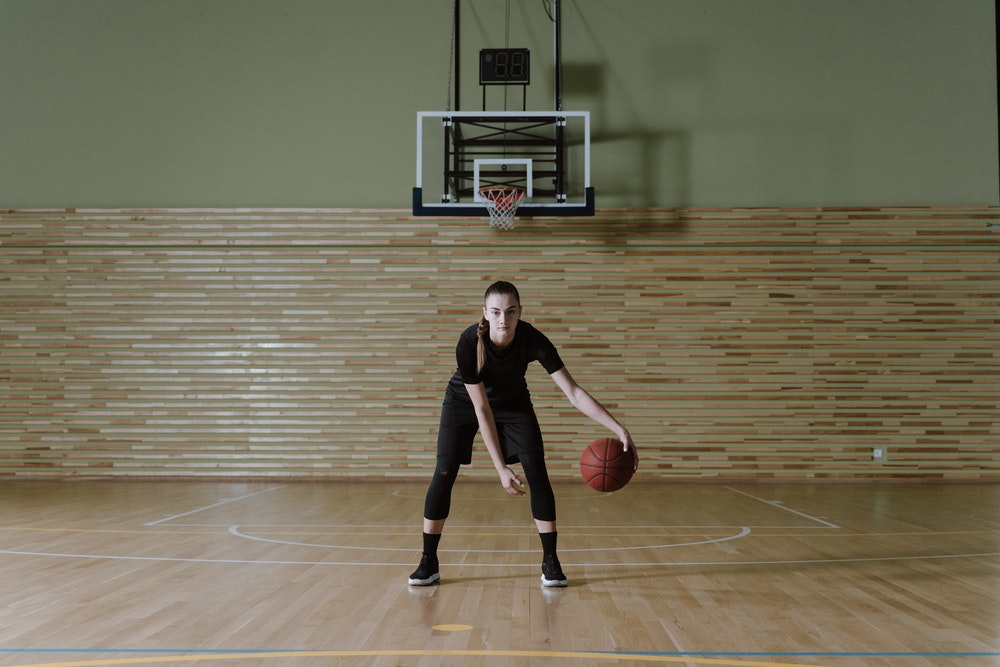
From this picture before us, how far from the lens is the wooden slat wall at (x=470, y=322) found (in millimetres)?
9969

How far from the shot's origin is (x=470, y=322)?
10023mm

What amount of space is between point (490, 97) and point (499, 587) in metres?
7.45

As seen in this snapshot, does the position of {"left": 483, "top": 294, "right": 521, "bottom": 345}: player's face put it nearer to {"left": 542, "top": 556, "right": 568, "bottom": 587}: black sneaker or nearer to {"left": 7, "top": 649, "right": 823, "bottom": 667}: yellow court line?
{"left": 542, "top": 556, "right": 568, "bottom": 587}: black sneaker

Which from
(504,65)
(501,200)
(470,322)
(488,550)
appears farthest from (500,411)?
(504,65)

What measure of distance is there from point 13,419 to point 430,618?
8793 mm

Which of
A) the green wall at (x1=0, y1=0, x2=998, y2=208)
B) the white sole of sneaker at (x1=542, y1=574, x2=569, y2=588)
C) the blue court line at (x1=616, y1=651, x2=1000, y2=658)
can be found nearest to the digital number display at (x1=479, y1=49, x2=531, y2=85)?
the green wall at (x1=0, y1=0, x2=998, y2=208)

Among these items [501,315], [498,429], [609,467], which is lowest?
[609,467]

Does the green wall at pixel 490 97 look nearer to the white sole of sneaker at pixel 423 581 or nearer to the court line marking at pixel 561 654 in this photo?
the white sole of sneaker at pixel 423 581

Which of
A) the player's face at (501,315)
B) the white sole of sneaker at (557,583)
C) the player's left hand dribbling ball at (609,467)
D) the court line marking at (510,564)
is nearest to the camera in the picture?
the player's face at (501,315)

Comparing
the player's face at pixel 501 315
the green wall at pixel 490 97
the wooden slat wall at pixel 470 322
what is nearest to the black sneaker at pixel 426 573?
the player's face at pixel 501 315

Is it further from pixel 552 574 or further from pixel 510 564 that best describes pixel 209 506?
pixel 552 574

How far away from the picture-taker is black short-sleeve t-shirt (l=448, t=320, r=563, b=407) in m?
4.03

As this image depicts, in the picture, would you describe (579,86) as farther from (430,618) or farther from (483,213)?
(430,618)

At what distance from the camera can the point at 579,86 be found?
10.3m
